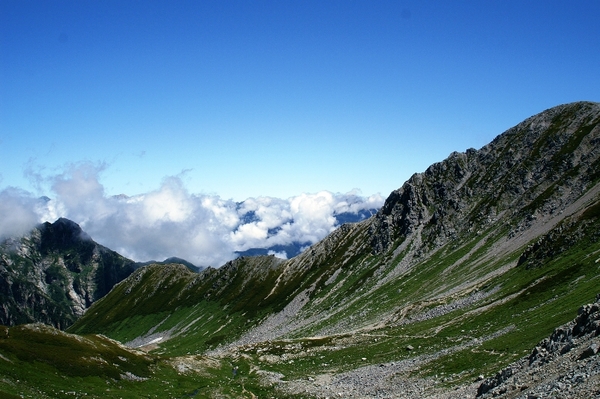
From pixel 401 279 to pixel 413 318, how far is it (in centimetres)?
6290

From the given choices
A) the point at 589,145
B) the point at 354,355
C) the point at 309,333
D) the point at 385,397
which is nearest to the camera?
the point at 385,397

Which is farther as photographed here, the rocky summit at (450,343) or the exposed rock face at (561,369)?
the rocky summit at (450,343)

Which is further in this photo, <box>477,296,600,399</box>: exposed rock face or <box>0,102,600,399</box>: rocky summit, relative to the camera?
<box>0,102,600,399</box>: rocky summit

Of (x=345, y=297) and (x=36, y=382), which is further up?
(x=36, y=382)

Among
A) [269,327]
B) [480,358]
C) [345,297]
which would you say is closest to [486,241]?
[345,297]

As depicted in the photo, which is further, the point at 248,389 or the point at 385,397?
the point at 248,389

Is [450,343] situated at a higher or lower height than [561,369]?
lower

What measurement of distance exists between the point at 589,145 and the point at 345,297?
11518cm

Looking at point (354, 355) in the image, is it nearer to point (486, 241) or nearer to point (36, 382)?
point (36, 382)

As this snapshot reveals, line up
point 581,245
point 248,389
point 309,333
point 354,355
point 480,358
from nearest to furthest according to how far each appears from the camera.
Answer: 1. point 480,358
2. point 248,389
3. point 354,355
4. point 581,245
5. point 309,333

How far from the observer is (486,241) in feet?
583

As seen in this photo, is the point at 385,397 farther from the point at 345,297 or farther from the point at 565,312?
the point at 345,297

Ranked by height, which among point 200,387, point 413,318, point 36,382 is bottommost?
point 413,318

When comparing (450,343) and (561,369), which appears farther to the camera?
(450,343)
